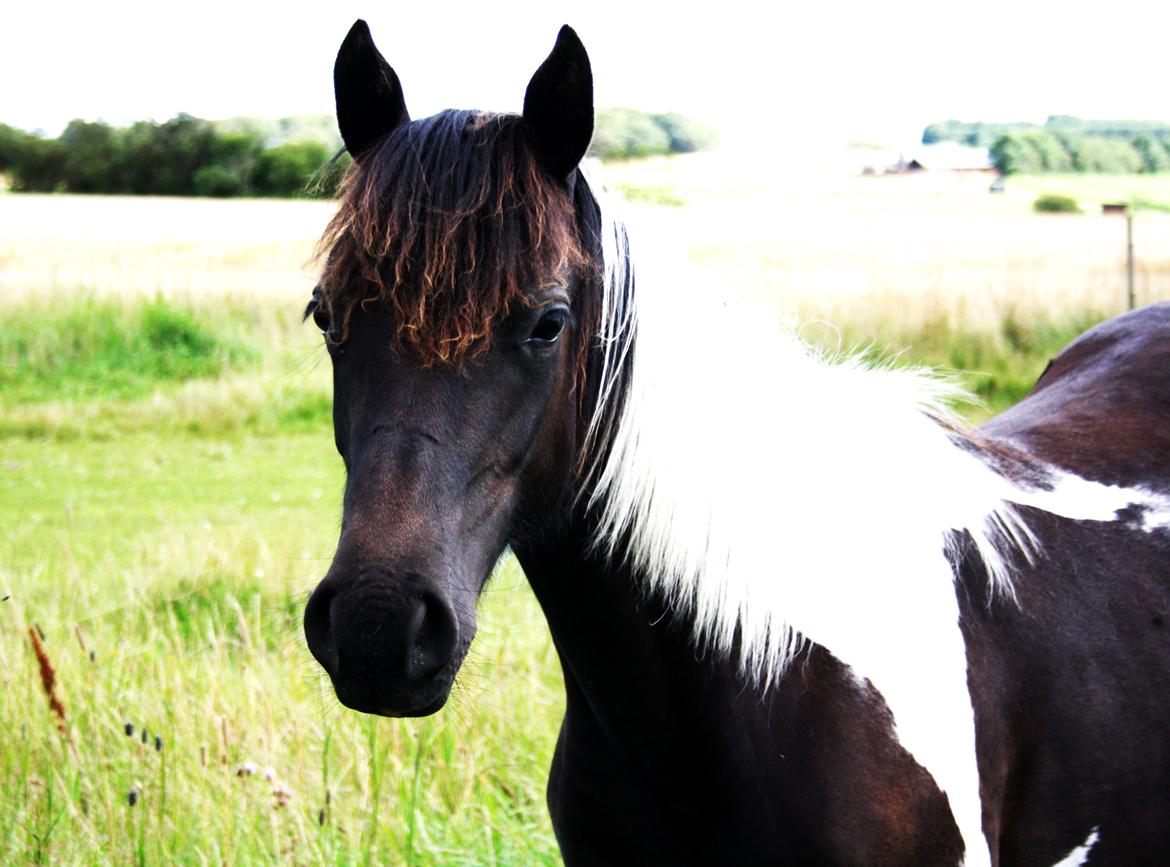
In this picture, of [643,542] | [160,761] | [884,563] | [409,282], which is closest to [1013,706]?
[884,563]

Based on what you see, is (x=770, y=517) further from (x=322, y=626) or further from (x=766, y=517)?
(x=322, y=626)

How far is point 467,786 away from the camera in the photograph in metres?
3.62

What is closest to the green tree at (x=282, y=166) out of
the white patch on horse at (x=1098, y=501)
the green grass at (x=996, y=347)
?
the green grass at (x=996, y=347)

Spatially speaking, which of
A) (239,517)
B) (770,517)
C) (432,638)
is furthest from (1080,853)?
(239,517)

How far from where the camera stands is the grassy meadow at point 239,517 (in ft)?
10.8

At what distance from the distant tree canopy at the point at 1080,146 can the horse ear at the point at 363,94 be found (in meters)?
22.6

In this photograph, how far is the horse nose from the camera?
1553mm

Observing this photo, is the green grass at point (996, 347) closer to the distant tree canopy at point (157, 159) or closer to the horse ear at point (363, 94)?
the horse ear at point (363, 94)

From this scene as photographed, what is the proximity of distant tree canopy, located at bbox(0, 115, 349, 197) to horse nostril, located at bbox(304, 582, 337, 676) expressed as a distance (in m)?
27.5

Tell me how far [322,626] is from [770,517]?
82 centimetres

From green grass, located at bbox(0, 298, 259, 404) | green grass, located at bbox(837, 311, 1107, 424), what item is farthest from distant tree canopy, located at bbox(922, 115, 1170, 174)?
green grass, located at bbox(0, 298, 259, 404)

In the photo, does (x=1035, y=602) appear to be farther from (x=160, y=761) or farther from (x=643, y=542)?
(x=160, y=761)

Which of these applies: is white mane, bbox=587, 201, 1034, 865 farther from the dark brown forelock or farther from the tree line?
the tree line

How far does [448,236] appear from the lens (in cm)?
176
